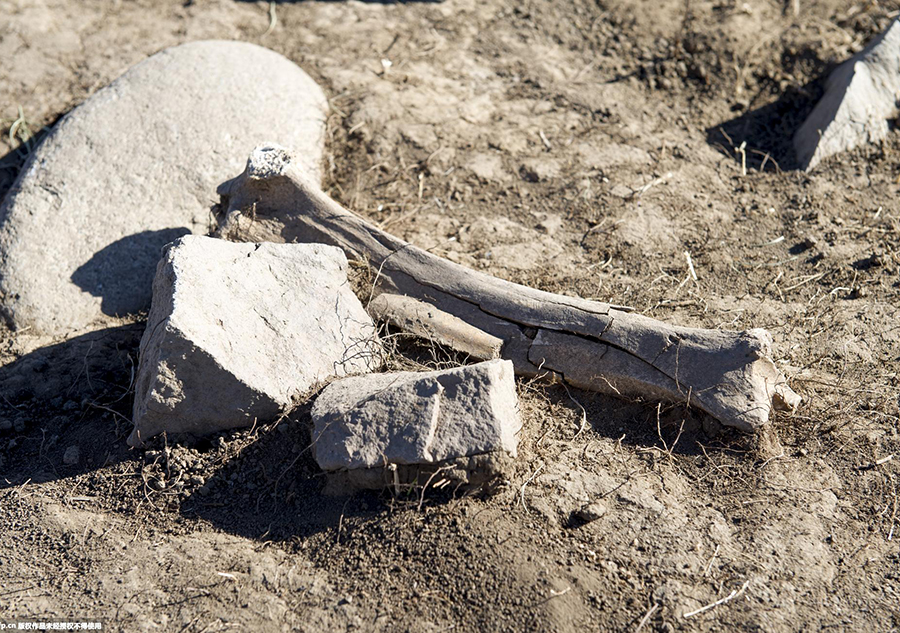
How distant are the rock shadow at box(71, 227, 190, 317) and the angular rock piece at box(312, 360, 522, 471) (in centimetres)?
156

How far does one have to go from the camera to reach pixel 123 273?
12.8ft

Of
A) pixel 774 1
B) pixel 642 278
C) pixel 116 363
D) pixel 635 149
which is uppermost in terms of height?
pixel 774 1

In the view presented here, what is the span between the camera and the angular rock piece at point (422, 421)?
269cm

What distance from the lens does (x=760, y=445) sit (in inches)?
119

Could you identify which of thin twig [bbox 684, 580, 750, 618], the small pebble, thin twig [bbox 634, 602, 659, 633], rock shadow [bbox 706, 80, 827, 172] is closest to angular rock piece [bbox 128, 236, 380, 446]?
the small pebble

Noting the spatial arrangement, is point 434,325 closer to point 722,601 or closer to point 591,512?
point 591,512

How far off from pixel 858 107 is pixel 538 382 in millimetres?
2939

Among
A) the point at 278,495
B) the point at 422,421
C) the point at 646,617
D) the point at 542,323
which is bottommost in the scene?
the point at 278,495

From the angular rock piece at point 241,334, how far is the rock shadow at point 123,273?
726 mm

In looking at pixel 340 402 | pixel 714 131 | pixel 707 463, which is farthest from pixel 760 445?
pixel 714 131

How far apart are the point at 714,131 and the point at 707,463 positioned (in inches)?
105

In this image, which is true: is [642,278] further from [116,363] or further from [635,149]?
[116,363]

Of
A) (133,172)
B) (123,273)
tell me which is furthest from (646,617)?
(133,172)

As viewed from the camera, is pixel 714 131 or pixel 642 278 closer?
Answer: pixel 642 278
